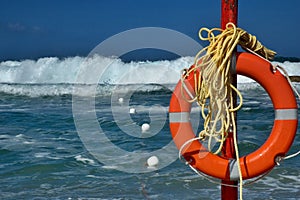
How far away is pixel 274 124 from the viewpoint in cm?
248

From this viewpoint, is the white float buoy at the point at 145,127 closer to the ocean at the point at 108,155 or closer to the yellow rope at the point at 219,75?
the ocean at the point at 108,155

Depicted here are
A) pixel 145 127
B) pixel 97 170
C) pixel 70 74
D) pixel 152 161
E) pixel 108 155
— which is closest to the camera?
pixel 97 170

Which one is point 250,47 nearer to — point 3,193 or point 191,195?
point 191,195

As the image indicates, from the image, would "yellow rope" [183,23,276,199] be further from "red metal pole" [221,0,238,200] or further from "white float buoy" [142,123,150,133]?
"white float buoy" [142,123,150,133]

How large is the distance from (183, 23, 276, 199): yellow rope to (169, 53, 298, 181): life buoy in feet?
0.17

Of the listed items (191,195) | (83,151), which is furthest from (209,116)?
(83,151)

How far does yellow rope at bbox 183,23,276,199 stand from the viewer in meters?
2.42

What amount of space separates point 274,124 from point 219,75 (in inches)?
14.3

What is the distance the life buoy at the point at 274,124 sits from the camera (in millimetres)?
2439

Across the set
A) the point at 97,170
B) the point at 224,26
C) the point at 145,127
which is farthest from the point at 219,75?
the point at 145,127

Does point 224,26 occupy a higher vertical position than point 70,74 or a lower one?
lower

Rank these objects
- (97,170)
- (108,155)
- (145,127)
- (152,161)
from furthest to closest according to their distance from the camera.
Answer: (145,127), (108,155), (152,161), (97,170)

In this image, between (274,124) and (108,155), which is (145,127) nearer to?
(108,155)

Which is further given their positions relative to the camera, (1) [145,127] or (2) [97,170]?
(1) [145,127]
